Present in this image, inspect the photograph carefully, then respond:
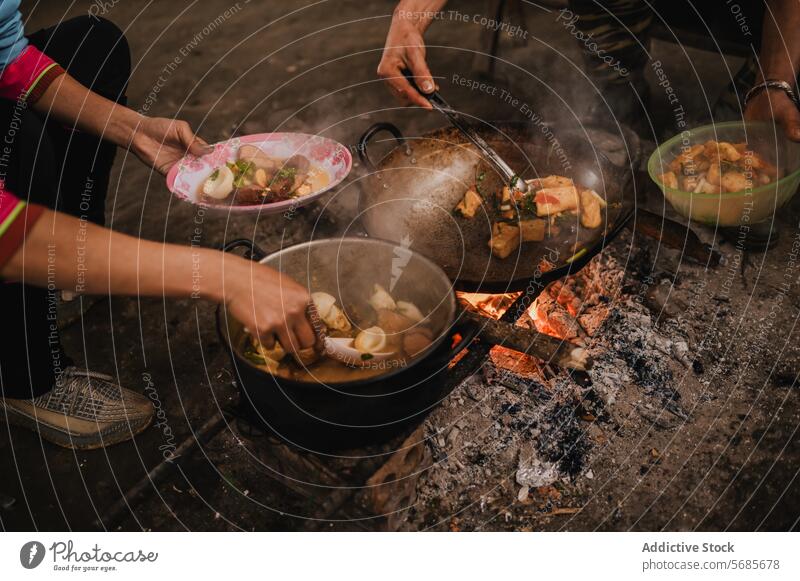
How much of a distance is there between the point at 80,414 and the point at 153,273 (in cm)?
127

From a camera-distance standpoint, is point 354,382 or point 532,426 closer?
point 354,382

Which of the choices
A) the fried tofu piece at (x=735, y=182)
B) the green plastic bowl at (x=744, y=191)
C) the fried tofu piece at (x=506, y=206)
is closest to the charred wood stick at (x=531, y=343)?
the fried tofu piece at (x=506, y=206)

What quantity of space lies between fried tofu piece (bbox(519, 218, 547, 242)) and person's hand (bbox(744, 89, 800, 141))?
3.49 feet

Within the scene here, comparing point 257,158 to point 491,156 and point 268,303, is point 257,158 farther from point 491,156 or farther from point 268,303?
point 268,303

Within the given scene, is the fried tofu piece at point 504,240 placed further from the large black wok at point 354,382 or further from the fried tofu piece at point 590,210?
the large black wok at point 354,382

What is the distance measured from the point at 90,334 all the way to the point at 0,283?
3.29ft

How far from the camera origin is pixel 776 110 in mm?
2543

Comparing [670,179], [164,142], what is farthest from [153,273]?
[670,179]

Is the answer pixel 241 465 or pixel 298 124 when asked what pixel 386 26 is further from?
pixel 241 465

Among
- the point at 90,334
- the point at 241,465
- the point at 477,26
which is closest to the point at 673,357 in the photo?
the point at 241,465

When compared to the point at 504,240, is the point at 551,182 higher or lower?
higher

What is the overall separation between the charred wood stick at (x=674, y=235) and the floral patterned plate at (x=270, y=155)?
1.39 metres

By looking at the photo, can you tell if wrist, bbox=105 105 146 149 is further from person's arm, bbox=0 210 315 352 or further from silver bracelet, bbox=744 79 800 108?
silver bracelet, bbox=744 79 800 108

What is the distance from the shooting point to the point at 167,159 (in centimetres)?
257
